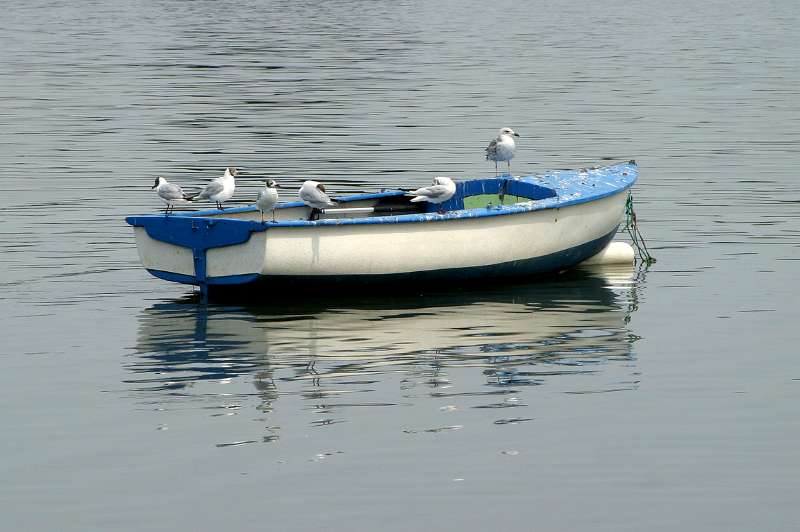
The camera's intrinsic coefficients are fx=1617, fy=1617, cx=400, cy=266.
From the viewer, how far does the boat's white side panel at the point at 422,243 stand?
22031mm

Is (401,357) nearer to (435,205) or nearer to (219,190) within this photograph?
(219,190)

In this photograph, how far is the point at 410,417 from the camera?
16.5 metres

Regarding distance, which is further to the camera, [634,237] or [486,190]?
[634,237]

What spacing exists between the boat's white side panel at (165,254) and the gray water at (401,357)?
24.4 inches

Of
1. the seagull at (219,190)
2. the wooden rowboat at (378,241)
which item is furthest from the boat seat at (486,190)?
the seagull at (219,190)

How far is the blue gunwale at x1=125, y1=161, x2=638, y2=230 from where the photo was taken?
2192 cm

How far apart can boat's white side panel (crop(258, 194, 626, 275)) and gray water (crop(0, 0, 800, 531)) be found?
58 cm

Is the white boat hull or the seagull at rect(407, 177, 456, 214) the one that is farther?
the seagull at rect(407, 177, 456, 214)

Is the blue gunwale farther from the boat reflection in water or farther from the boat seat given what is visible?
the boat reflection in water

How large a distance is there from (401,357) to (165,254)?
180 inches

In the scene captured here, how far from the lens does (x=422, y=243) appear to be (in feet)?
74.6

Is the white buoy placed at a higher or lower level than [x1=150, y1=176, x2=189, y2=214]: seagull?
lower

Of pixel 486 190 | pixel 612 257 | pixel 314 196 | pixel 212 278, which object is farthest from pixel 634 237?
pixel 212 278

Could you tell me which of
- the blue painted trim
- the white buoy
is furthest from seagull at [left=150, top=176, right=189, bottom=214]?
the white buoy
